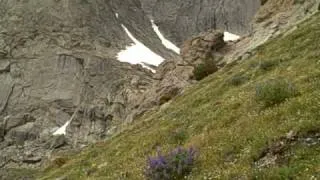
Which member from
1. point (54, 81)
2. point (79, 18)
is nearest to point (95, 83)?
point (54, 81)

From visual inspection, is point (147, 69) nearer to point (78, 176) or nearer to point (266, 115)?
point (78, 176)

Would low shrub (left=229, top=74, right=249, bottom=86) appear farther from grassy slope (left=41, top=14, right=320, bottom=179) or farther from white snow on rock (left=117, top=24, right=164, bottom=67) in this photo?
white snow on rock (left=117, top=24, right=164, bottom=67)

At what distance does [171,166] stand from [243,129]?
9.14 feet

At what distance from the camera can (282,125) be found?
13.9 meters

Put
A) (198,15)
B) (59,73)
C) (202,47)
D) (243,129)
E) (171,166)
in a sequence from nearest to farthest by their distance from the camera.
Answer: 1. (171,166)
2. (243,129)
3. (202,47)
4. (59,73)
5. (198,15)

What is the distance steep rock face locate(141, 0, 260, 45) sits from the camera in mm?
139200

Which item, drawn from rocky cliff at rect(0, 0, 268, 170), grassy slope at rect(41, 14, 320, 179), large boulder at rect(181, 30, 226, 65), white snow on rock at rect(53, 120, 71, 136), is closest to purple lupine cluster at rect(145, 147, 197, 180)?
grassy slope at rect(41, 14, 320, 179)

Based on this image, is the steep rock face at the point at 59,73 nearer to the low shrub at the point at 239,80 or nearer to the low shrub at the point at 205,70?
the low shrub at the point at 205,70

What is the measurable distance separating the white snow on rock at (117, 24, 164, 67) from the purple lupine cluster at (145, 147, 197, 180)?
84.1 m

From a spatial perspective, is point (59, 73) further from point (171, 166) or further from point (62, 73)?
point (171, 166)

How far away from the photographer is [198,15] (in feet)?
470

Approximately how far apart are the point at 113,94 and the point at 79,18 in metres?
29.7

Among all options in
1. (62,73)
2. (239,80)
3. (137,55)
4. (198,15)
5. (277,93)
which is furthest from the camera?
(198,15)

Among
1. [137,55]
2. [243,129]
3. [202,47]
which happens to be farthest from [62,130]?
[243,129]
